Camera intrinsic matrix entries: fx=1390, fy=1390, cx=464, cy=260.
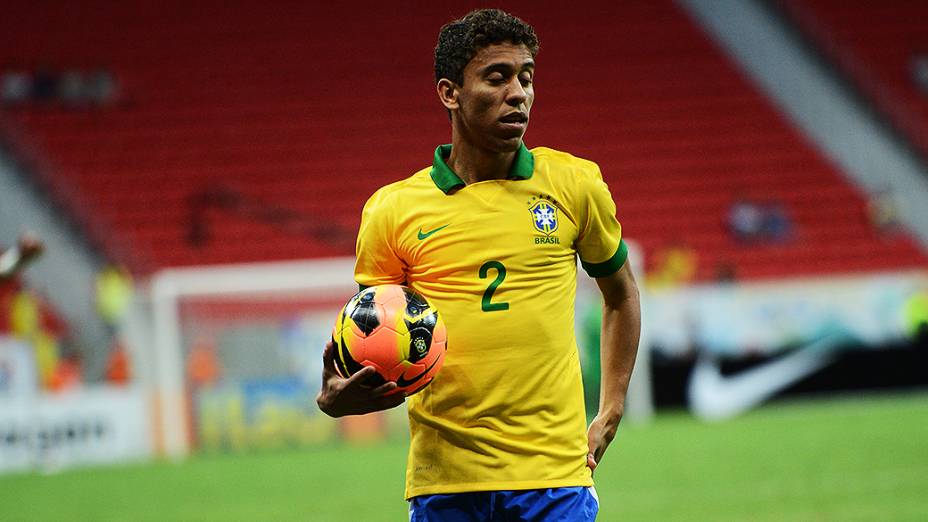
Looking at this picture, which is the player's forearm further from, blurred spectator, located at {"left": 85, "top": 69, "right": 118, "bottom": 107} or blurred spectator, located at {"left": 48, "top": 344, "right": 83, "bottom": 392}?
blurred spectator, located at {"left": 85, "top": 69, "right": 118, "bottom": 107}

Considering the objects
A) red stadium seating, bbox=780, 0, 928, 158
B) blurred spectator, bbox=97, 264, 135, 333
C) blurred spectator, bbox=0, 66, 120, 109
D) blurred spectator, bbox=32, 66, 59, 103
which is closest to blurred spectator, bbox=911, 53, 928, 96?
red stadium seating, bbox=780, 0, 928, 158

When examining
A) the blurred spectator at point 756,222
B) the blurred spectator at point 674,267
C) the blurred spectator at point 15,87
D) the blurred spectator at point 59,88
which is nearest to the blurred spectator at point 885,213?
the blurred spectator at point 756,222

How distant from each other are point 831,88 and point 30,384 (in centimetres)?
1078

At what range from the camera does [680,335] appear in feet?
47.4

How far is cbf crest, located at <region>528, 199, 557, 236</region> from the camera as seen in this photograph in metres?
3.23

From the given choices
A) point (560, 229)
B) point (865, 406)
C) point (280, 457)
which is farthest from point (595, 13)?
point (560, 229)

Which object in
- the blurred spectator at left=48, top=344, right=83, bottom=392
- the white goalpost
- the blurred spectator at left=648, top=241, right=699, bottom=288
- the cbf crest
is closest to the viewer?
the cbf crest

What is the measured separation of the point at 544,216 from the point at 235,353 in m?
10.9

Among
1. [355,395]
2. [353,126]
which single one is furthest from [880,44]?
[355,395]

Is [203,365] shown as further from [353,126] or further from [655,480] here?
[655,480]

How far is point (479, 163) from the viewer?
3299mm

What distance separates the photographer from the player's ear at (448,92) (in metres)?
3.27

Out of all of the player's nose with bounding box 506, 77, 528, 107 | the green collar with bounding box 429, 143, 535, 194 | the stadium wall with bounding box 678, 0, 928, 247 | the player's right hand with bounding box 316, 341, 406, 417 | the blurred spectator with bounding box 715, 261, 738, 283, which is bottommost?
the blurred spectator with bounding box 715, 261, 738, 283

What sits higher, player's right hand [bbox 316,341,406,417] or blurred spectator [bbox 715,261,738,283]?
player's right hand [bbox 316,341,406,417]
